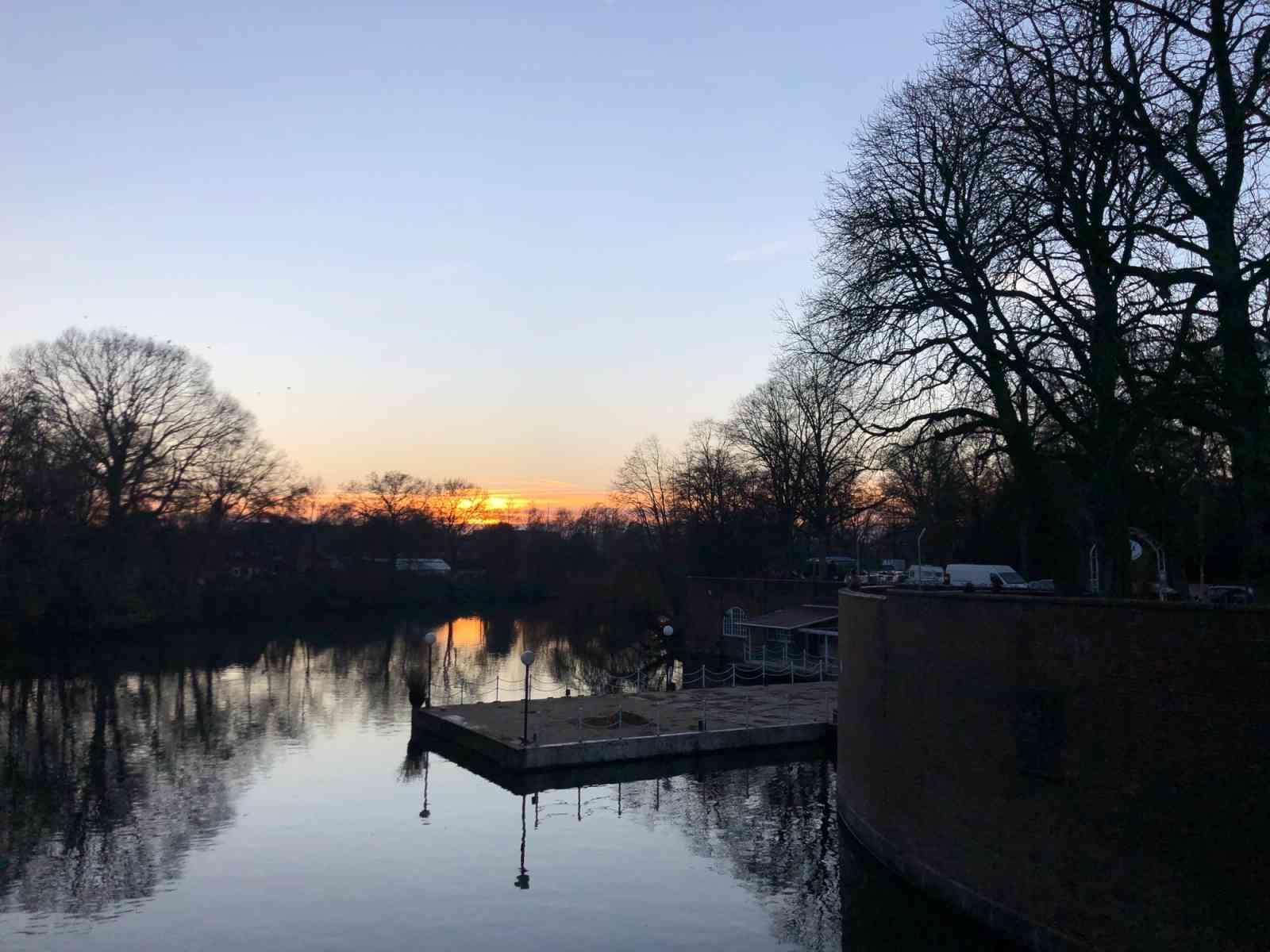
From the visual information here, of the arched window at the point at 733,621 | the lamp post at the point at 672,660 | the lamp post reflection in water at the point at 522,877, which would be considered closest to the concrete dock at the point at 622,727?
the lamp post at the point at 672,660

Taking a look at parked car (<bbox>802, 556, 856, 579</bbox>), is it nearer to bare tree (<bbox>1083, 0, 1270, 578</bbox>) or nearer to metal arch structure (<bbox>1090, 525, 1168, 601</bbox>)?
metal arch structure (<bbox>1090, 525, 1168, 601</bbox>)

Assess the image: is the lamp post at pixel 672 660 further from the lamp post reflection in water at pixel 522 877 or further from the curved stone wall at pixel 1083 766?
the curved stone wall at pixel 1083 766

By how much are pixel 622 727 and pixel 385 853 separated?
9.46 metres

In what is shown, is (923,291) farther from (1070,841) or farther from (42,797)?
(42,797)

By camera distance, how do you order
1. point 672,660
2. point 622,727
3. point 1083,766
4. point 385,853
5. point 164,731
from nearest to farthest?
point 1083,766, point 385,853, point 622,727, point 164,731, point 672,660

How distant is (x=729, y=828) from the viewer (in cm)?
2112

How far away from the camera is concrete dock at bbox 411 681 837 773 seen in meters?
25.5

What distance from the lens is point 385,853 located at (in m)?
19.1

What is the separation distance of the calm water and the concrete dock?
3.50ft

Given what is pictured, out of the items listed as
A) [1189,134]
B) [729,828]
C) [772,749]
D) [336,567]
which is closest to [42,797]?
[729,828]

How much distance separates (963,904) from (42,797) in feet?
59.6

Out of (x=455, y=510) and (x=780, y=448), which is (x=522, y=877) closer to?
(x=780, y=448)

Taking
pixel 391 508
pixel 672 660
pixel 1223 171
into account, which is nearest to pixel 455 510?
pixel 391 508

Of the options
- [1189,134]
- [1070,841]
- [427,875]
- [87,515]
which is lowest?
[427,875]
